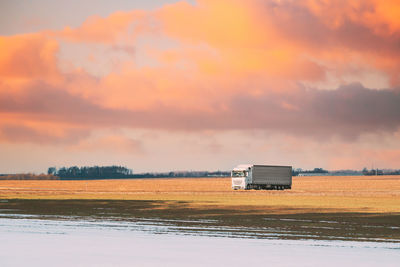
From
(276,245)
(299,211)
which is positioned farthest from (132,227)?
(299,211)

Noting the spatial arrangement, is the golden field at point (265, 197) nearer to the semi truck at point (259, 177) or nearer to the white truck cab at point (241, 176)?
the white truck cab at point (241, 176)

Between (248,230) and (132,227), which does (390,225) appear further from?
(132,227)

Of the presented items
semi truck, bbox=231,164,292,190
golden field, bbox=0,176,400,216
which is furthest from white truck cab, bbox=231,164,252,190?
golden field, bbox=0,176,400,216

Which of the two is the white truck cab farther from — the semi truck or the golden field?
the golden field

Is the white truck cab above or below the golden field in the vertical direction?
above

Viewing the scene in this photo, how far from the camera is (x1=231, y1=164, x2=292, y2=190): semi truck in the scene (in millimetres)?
79625

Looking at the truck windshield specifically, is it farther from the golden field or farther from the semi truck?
the golden field

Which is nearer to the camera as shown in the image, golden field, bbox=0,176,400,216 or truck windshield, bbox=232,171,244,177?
golden field, bbox=0,176,400,216

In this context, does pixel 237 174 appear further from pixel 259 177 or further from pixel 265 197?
pixel 265 197

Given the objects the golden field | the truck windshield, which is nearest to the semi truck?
the truck windshield

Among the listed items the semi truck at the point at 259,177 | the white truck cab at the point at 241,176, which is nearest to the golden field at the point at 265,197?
the white truck cab at the point at 241,176

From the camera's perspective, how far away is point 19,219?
104ft

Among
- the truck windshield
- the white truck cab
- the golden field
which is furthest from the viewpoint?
the truck windshield

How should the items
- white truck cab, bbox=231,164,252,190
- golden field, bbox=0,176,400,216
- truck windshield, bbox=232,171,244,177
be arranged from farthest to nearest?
truck windshield, bbox=232,171,244,177 < white truck cab, bbox=231,164,252,190 < golden field, bbox=0,176,400,216
